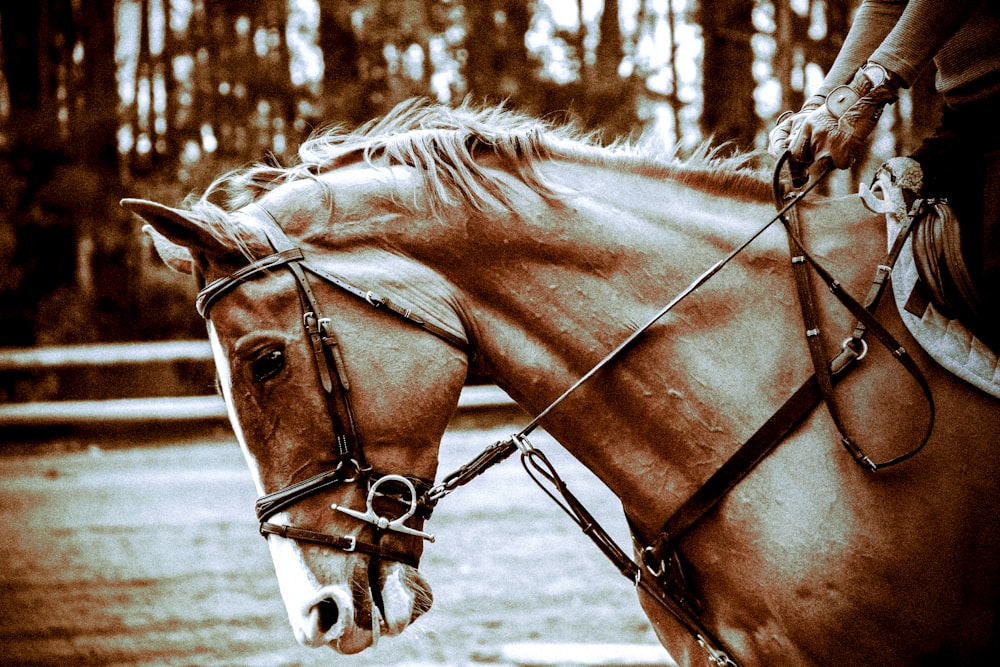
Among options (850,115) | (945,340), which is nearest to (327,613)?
(945,340)

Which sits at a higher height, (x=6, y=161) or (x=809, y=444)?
(x=809, y=444)

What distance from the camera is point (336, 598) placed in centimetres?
181

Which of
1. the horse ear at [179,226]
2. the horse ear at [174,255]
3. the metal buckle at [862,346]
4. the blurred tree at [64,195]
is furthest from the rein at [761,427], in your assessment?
the blurred tree at [64,195]

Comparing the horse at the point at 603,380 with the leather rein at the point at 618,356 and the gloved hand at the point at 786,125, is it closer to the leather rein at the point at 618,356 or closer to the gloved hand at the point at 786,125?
the leather rein at the point at 618,356

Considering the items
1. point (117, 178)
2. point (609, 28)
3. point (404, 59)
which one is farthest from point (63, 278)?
point (609, 28)

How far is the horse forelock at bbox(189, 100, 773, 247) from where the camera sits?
6.59 feet

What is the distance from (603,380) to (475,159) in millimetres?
676

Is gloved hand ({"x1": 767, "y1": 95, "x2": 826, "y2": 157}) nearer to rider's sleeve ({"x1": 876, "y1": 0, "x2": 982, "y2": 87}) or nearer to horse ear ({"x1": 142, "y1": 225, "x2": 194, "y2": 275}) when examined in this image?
rider's sleeve ({"x1": 876, "y1": 0, "x2": 982, "y2": 87})

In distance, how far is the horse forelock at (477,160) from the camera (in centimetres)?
201

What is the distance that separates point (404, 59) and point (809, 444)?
10671 mm

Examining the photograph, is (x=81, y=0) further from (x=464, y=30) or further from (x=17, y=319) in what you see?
(x=464, y=30)

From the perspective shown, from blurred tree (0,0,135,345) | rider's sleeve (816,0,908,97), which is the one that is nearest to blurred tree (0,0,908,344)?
blurred tree (0,0,135,345)

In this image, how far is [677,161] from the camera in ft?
7.05

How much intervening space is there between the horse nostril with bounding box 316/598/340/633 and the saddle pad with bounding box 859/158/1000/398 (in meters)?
1.46
